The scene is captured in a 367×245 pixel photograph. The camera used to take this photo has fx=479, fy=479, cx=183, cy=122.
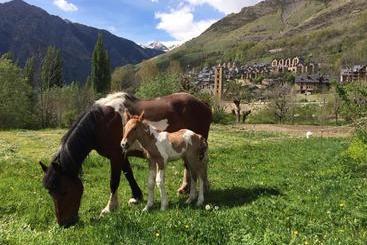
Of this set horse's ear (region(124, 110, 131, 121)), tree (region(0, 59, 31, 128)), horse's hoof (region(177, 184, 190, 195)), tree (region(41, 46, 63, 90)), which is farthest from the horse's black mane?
tree (region(41, 46, 63, 90))

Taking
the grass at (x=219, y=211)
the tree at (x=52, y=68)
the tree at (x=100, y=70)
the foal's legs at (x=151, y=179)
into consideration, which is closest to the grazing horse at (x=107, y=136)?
the grass at (x=219, y=211)

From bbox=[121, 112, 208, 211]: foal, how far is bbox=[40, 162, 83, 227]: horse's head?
1.59 metres

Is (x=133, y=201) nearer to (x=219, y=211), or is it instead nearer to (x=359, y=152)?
(x=219, y=211)

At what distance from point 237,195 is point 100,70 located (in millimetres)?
114800

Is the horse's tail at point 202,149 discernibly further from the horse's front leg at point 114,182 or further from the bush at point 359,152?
the bush at point 359,152

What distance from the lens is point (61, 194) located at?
10.6 metres

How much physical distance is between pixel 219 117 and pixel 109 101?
61.7 m

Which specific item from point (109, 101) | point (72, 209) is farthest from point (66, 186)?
point (109, 101)

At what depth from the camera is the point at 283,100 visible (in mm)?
88938

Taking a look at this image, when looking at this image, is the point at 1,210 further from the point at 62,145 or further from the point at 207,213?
the point at 207,213

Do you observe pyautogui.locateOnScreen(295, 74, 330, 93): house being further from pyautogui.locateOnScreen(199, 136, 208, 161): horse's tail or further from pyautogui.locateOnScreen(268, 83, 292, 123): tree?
pyautogui.locateOnScreen(199, 136, 208, 161): horse's tail

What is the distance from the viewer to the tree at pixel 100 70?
405 feet

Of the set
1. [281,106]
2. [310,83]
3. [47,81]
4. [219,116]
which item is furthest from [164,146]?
[310,83]

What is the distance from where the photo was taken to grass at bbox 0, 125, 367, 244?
8.09 m
